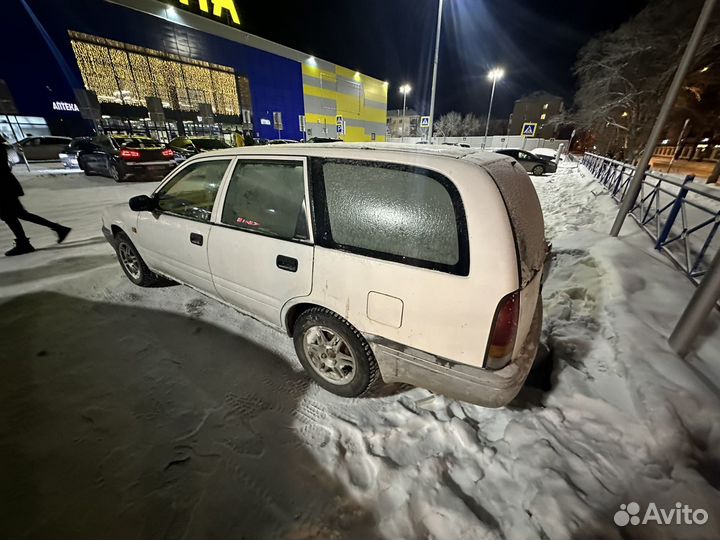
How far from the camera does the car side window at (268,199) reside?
223cm

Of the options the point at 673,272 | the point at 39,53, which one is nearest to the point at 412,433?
the point at 673,272

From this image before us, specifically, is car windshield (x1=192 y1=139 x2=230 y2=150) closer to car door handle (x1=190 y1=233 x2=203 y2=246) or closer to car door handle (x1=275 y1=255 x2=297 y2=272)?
car door handle (x1=190 y1=233 x2=203 y2=246)

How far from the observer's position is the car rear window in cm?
167

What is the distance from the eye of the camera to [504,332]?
65.7 inches

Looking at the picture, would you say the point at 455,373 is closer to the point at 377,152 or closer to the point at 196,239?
the point at 377,152

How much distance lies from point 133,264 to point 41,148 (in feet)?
71.9

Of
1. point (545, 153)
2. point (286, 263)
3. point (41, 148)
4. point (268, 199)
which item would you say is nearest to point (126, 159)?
point (268, 199)

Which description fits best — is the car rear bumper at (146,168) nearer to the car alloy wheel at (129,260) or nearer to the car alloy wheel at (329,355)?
the car alloy wheel at (129,260)

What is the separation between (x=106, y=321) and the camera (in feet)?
10.5

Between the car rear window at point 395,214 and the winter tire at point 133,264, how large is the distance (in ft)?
9.58

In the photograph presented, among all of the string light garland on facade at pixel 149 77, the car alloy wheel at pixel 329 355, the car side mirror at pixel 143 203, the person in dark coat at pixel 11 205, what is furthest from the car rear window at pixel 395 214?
the string light garland on facade at pixel 149 77

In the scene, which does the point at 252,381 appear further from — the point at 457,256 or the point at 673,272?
the point at 673,272

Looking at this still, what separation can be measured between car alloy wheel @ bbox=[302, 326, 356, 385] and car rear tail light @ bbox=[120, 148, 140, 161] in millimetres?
12004

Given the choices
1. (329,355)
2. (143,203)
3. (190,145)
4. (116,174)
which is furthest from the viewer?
(190,145)
